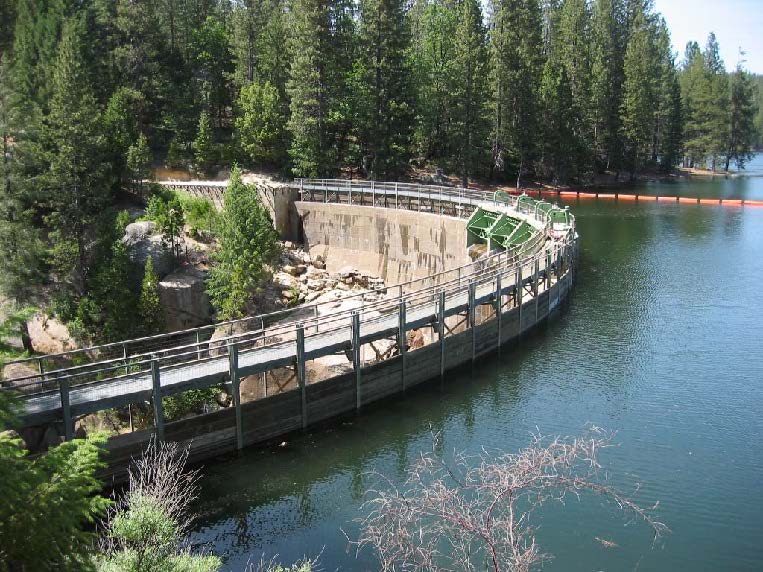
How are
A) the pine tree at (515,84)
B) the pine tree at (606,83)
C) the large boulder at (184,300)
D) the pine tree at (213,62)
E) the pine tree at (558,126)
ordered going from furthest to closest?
1. the pine tree at (606,83)
2. the pine tree at (558,126)
3. the pine tree at (515,84)
4. the pine tree at (213,62)
5. the large boulder at (184,300)

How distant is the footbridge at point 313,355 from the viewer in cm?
2580

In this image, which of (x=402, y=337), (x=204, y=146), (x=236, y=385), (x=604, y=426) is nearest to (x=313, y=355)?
(x=236, y=385)

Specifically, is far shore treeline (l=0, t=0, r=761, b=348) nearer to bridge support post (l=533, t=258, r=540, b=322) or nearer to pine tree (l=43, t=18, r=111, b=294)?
pine tree (l=43, t=18, r=111, b=294)

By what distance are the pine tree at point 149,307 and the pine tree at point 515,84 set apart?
56.7 m

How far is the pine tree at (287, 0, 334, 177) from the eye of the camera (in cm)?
6856

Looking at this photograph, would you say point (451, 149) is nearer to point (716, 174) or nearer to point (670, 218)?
point (670, 218)

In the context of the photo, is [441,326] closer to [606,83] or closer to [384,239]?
[384,239]

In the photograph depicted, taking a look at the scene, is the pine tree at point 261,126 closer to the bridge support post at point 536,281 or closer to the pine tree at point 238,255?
the pine tree at point 238,255

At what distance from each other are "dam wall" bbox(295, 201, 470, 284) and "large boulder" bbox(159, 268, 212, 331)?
15.1 m

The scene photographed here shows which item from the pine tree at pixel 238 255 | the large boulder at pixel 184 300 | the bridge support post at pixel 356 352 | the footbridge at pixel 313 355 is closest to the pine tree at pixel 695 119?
the footbridge at pixel 313 355

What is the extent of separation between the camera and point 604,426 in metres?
29.6

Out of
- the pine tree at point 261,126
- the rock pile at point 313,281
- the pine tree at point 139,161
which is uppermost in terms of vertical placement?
the pine tree at point 261,126

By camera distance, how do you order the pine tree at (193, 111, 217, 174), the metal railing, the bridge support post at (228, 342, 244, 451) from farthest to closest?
the pine tree at (193, 111, 217, 174) → the metal railing → the bridge support post at (228, 342, 244, 451)

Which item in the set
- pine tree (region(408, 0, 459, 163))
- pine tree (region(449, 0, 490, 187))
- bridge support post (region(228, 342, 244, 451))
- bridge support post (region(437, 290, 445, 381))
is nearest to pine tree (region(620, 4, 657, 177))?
pine tree (region(408, 0, 459, 163))
